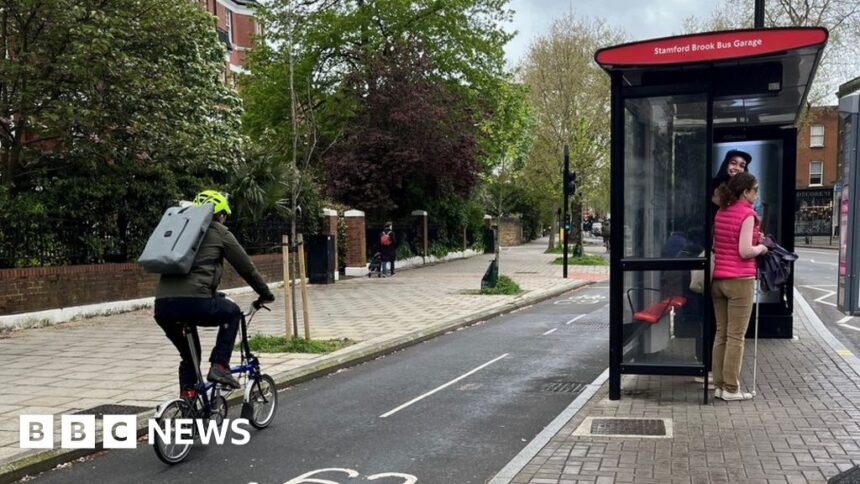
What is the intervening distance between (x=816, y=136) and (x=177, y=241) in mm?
63215

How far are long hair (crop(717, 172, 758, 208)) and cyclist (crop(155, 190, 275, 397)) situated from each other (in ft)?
13.1

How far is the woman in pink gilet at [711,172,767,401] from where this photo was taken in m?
6.01

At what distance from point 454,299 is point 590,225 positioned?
58.3 metres

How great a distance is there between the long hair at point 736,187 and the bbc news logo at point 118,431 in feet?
15.0

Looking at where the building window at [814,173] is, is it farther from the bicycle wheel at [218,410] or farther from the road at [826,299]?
the bicycle wheel at [218,410]

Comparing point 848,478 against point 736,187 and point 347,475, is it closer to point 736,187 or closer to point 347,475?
point 736,187

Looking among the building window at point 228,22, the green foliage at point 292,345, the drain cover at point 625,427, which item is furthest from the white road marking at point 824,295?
the building window at point 228,22

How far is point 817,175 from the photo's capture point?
190 ft

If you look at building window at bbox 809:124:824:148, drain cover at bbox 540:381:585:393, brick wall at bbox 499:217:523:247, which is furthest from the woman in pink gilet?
building window at bbox 809:124:824:148

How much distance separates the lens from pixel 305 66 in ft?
85.7

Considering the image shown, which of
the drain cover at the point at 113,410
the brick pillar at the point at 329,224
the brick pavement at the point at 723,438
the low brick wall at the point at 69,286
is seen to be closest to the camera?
the brick pavement at the point at 723,438

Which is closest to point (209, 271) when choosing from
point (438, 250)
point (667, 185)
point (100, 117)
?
point (667, 185)

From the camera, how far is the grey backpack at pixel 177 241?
4852 mm

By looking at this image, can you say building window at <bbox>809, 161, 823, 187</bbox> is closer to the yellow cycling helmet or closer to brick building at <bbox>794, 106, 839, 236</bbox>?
brick building at <bbox>794, 106, 839, 236</bbox>
